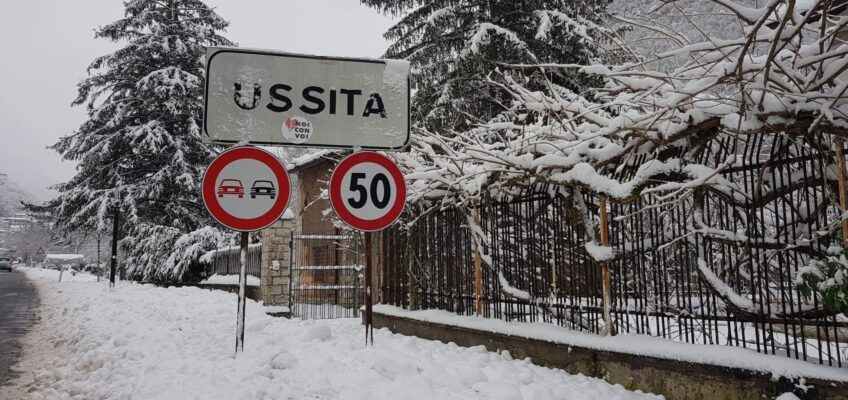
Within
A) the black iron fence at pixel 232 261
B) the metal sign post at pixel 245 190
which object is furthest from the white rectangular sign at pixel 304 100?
the black iron fence at pixel 232 261

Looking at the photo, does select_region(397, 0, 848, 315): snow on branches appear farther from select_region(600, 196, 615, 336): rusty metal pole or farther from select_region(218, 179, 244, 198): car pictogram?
select_region(218, 179, 244, 198): car pictogram

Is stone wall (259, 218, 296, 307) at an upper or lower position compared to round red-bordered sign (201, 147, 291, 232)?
lower

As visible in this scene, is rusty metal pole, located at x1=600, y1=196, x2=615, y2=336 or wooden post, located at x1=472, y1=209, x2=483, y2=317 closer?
rusty metal pole, located at x1=600, y1=196, x2=615, y2=336

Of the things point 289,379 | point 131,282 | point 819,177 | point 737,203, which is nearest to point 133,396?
point 289,379

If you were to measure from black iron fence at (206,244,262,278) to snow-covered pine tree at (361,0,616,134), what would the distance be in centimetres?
598

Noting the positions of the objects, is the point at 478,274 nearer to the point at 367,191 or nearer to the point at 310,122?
the point at 367,191

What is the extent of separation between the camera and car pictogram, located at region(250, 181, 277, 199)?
16.2ft

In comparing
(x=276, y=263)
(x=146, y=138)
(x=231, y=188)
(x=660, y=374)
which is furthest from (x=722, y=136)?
(x=146, y=138)

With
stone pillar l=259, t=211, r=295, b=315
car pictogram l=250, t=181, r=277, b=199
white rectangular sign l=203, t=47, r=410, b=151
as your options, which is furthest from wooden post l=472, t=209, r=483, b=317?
stone pillar l=259, t=211, r=295, b=315

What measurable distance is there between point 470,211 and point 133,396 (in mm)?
4355

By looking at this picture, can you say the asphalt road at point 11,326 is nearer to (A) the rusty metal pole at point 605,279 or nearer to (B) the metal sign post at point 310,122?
(B) the metal sign post at point 310,122

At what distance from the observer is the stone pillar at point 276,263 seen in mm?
11664

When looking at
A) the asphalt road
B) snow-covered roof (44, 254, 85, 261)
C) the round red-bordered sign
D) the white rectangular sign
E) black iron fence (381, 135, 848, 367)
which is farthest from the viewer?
snow-covered roof (44, 254, 85, 261)

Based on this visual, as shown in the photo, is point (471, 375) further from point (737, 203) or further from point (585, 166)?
point (737, 203)
